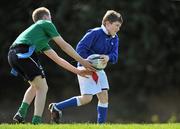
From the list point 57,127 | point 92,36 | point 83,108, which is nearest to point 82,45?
point 92,36

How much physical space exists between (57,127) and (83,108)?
47.4ft

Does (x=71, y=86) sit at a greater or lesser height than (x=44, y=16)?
lesser

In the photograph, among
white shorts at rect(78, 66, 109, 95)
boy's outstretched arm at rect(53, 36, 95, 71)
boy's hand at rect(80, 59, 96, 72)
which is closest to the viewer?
boy's outstretched arm at rect(53, 36, 95, 71)

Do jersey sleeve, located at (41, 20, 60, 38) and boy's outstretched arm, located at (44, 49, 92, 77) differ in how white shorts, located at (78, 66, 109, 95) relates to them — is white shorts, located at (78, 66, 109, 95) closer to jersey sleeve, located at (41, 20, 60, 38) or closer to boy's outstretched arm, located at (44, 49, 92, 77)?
boy's outstretched arm, located at (44, 49, 92, 77)

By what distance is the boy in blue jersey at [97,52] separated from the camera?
31.9 feet

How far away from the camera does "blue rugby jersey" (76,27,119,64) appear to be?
974 centimetres

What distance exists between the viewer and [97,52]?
982cm

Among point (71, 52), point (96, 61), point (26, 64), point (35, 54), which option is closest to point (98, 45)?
point (96, 61)

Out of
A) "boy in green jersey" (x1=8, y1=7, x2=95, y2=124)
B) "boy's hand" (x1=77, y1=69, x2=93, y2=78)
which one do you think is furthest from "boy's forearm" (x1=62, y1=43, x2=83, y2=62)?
"boy's hand" (x1=77, y1=69, x2=93, y2=78)

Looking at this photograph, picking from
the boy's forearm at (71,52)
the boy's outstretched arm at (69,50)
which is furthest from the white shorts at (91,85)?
the boy's forearm at (71,52)

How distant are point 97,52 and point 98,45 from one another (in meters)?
0.10

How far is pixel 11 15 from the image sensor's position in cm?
2173

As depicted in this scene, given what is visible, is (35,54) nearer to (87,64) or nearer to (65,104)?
(87,64)

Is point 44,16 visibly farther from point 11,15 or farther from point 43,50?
point 11,15
